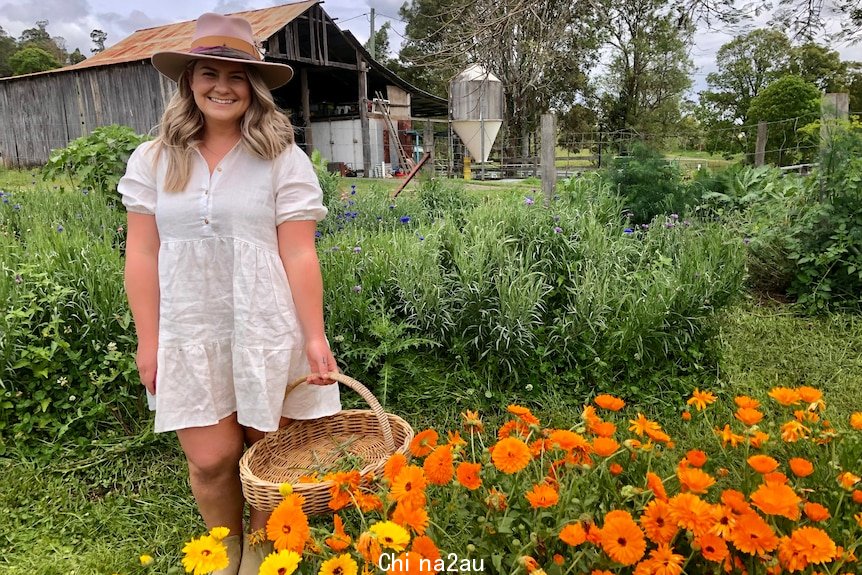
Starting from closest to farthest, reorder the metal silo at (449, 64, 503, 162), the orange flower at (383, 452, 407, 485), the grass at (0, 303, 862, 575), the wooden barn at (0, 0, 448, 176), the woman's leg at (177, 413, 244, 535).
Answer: the orange flower at (383, 452, 407, 485)
the woman's leg at (177, 413, 244, 535)
the grass at (0, 303, 862, 575)
the metal silo at (449, 64, 503, 162)
the wooden barn at (0, 0, 448, 176)

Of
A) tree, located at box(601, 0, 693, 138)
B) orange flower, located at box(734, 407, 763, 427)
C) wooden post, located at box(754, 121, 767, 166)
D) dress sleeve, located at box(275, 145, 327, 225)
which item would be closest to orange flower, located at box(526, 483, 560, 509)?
orange flower, located at box(734, 407, 763, 427)

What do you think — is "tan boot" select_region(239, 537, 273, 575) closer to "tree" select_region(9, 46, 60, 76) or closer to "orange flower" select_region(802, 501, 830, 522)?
"orange flower" select_region(802, 501, 830, 522)

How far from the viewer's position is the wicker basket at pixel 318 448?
1527 mm

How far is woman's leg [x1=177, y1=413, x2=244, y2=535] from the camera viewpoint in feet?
Answer: 5.93

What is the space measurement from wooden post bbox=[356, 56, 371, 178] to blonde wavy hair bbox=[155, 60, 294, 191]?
15.9 metres

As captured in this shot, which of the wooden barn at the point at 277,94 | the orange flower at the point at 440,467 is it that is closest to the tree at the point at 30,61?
the wooden barn at the point at 277,94

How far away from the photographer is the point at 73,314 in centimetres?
285

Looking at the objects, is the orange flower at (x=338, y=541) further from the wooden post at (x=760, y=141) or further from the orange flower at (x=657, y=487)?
the wooden post at (x=760, y=141)

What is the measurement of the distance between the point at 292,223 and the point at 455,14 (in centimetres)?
239

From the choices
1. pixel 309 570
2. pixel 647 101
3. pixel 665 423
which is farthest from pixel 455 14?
pixel 647 101

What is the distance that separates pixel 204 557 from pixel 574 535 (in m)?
0.65

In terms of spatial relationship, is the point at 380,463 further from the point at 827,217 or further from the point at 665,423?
the point at 827,217

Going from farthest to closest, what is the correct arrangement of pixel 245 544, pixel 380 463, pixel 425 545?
pixel 245 544 → pixel 380 463 → pixel 425 545

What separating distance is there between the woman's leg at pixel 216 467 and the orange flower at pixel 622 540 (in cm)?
121
